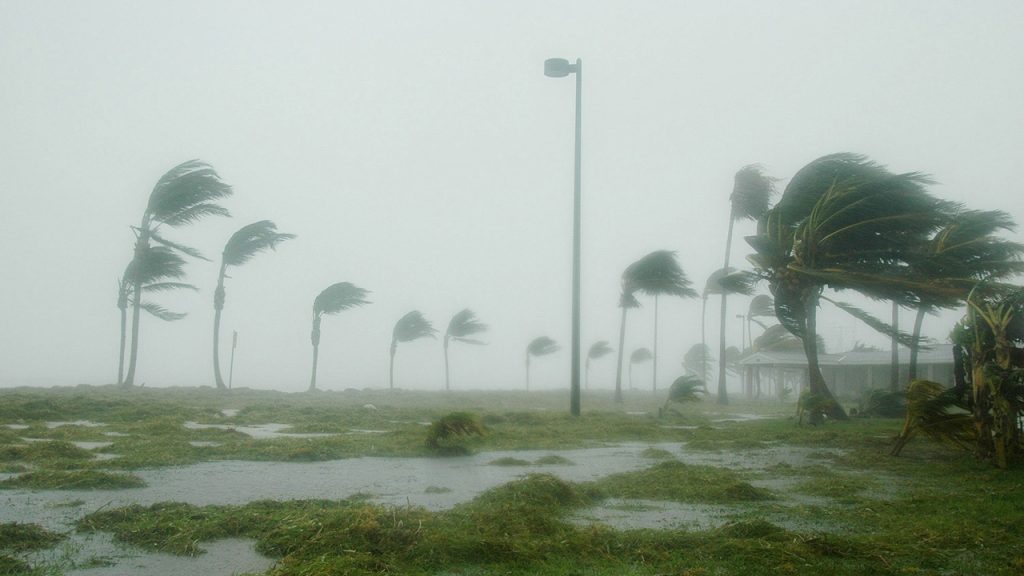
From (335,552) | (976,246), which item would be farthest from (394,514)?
(976,246)

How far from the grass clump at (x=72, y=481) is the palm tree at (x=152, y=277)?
20.2 m

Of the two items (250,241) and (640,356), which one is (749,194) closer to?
(250,241)

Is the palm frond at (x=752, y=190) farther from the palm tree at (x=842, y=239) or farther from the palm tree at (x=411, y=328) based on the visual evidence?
the palm tree at (x=411, y=328)

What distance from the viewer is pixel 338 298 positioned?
135ft

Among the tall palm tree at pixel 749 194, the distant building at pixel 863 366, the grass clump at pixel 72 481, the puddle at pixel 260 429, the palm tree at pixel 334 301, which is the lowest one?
the puddle at pixel 260 429

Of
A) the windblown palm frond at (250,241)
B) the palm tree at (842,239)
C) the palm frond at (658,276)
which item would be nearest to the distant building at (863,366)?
the palm frond at (658,276)

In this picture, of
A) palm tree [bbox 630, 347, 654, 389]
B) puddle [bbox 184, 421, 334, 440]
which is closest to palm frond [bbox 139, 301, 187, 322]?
puddle [bbox 184, 421, 334, 440]

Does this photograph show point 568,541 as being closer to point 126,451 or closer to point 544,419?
point 126,451

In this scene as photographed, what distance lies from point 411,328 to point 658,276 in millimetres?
21729

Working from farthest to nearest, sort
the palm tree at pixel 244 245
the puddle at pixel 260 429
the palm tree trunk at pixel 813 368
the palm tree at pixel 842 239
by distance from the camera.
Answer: the palm tree at pixel 244 245 < the palm tree trunk at pixel 813 368 < the palm tree at pixel 842 239 < the puddle at pixel 260 429

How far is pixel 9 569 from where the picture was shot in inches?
150

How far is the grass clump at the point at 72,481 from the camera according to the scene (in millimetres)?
6336

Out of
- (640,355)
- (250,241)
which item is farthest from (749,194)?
(640,355)

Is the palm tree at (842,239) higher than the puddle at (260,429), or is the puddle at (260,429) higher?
the palm tree at (842,239)
